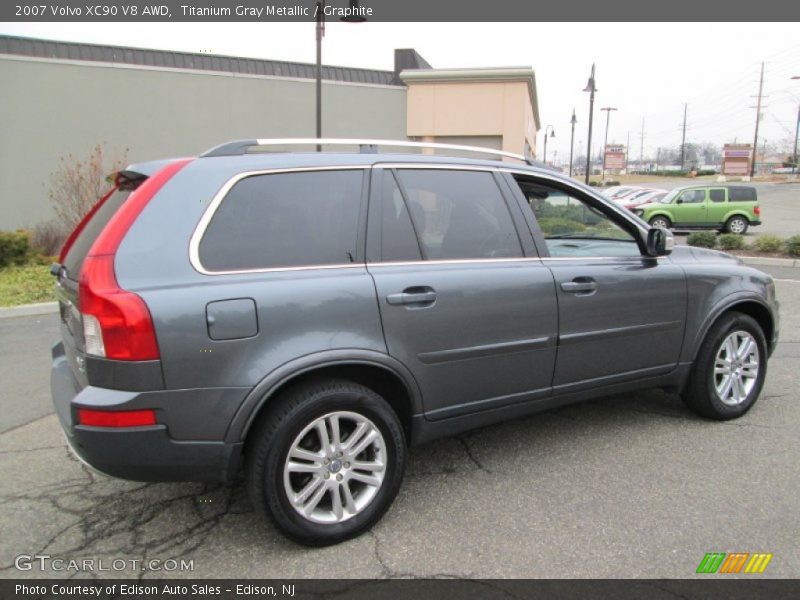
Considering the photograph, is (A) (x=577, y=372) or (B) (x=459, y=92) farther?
(B) (x=459, y=92)

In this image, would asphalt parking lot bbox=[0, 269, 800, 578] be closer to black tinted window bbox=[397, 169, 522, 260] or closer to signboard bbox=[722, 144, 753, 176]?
black tinted window bbox=[397, 169, 522, 260]

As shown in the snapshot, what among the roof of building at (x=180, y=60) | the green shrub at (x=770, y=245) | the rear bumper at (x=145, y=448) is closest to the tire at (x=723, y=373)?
the rear bumper at (x=145, y=448)

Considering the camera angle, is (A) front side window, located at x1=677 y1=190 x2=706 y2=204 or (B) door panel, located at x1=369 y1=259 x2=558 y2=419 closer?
(B) door panel, located at x1=369 y1=259 x2=558 y2=419

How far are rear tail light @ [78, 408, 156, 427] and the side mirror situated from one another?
306 cm

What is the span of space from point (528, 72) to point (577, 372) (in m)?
17.2

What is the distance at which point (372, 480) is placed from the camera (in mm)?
2902

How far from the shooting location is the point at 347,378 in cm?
289

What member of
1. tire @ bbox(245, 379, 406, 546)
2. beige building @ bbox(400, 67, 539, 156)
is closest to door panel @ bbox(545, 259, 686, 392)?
tire @ bbox(245, 379, 406, 546)

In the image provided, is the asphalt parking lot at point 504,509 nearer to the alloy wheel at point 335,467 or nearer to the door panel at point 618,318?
the alloy wheel at point 335,467

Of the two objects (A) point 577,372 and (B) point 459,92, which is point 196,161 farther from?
(B) point 459,92

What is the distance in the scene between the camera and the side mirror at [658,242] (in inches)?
152

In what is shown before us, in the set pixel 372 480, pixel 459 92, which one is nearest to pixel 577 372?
pixel 372 480

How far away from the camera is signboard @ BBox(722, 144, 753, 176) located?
256 ft

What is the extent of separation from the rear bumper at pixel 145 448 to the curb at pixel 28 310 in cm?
664
